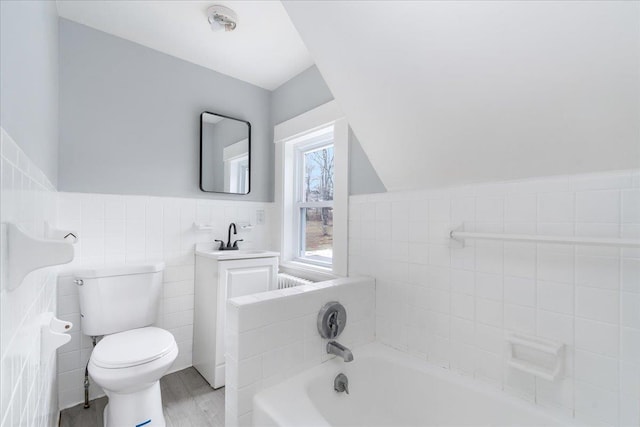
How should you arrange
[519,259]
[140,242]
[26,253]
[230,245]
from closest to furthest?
[26,253], [519,259], [140,242], [230,245]

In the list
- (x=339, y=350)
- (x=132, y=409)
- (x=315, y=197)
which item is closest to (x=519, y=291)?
(x=339, y=350)

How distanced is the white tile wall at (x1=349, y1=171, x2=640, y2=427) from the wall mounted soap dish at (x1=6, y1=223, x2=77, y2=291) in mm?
1461

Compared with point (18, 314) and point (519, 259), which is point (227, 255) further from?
point (519, 259)

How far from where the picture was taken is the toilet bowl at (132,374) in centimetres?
147

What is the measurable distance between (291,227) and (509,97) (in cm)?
201

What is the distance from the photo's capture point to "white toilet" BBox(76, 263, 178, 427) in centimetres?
149

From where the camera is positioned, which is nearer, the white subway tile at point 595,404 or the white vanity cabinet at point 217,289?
the white subway tile at point 595,404

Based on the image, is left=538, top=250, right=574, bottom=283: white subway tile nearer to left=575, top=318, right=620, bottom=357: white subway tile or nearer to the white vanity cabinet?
left=575, top=318, right=620, bottom=357: white subway tile

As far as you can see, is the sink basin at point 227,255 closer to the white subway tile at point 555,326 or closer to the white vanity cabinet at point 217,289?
the white vanity cabinet at point 217,289

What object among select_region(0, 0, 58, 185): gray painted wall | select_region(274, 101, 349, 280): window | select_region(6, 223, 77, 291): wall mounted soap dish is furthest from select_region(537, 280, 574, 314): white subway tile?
select_region(0, 0, 58, 185): gray painted wall

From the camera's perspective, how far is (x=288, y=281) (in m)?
2.42

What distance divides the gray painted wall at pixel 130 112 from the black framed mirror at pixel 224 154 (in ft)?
0.20

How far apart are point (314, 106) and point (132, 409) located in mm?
2266

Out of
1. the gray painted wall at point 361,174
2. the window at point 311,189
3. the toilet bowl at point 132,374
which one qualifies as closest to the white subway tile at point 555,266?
the gray painted wall at point 361,174
